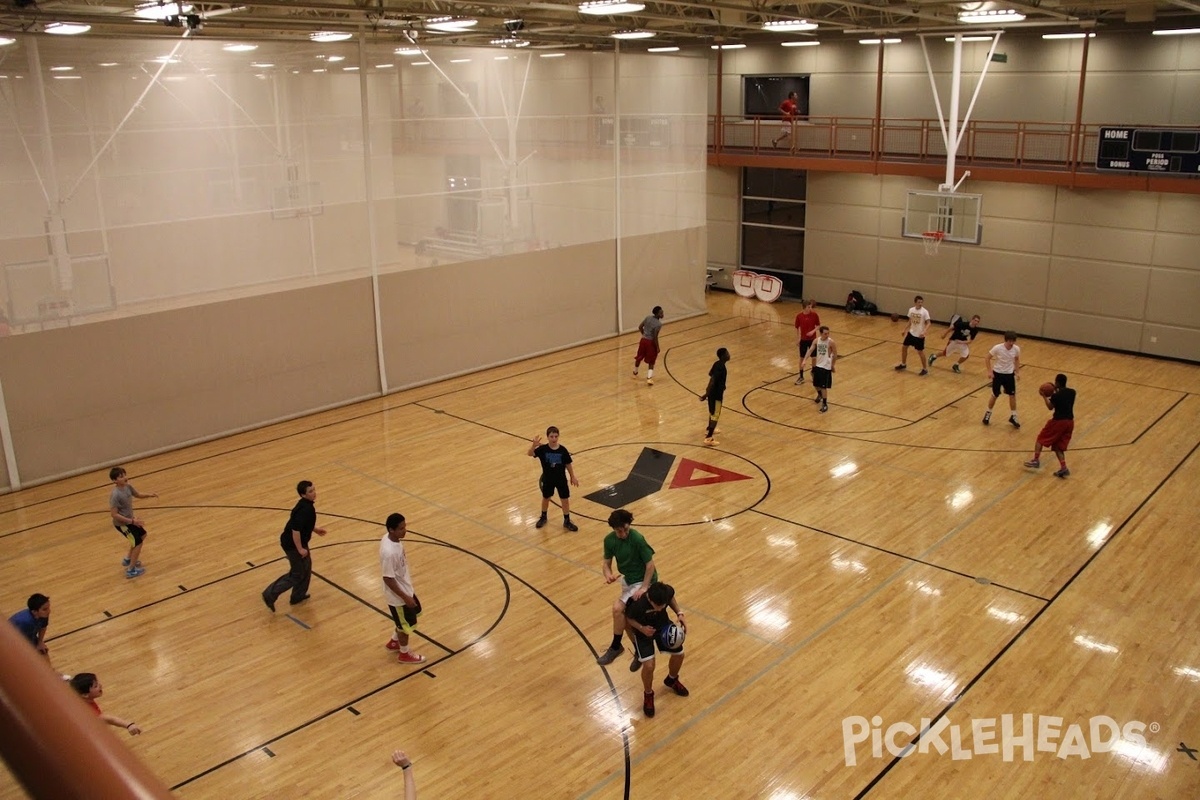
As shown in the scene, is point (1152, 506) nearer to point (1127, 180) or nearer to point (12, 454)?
point (1127, 180)

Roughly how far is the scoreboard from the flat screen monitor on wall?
8.12 meters

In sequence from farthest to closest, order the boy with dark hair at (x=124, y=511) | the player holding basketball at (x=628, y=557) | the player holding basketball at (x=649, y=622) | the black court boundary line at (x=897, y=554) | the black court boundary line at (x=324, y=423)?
the black court boundary line at (x=324, y=423) < the boy with dark hair at (x=124, y=511) < the black court boundary line at (x=897, y=554) < the player holding basketball at (x=628, y=557) < the player holding basketball at (x=649, y=622)

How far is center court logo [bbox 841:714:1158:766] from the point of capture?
852 cm

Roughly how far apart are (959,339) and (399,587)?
13.9m

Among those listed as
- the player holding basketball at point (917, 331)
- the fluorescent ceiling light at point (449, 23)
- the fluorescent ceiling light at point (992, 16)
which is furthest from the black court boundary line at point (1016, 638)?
the fluorescent ceiling light at point (449, 23)

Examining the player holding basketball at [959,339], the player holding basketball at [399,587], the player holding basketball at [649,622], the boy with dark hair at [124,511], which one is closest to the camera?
the player holding basketball at [649,622]

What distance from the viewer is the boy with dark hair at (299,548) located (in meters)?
10.5

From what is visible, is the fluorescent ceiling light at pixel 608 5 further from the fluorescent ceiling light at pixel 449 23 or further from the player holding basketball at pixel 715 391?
the player holding basketball at pixel 715 391

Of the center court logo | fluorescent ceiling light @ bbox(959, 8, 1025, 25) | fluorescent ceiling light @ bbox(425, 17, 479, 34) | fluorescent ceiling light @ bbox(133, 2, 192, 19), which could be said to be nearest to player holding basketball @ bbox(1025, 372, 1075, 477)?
the center court logo

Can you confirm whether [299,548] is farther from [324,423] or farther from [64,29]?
[64,29]

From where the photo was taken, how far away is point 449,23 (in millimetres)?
18672

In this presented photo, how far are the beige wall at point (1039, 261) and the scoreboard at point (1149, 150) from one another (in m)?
1.13

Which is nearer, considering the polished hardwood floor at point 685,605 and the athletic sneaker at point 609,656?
the polished hardwood floor at point 685,605

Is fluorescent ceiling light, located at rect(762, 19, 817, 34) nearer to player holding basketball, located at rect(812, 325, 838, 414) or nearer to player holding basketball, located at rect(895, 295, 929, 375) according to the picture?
player holding basketball, located at rect(895, 295, 929, 375)
